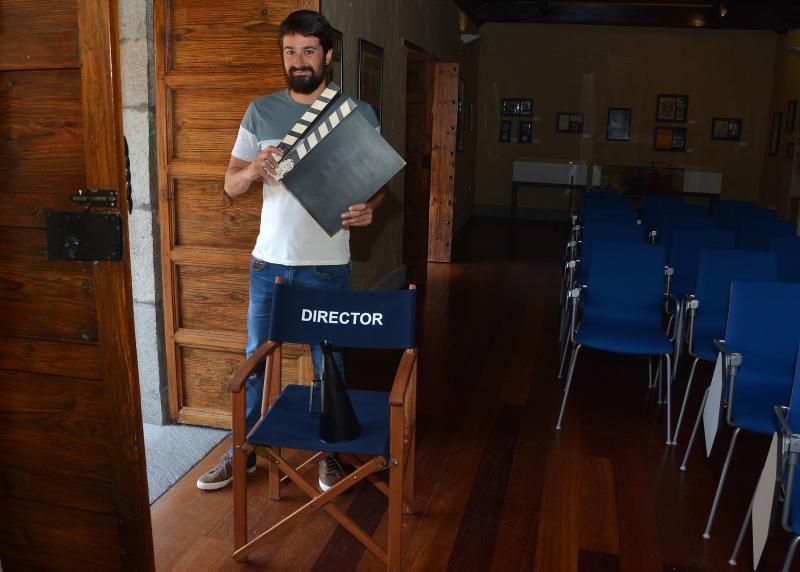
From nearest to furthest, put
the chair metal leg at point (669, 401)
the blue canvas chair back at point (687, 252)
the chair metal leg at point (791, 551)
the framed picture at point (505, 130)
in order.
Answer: the chair metal leg at point (791, 551)
the chair metal leg at point (669, 401)
the blue canvas chair back at point (687, 252)
the framed picture at point (505, 130)

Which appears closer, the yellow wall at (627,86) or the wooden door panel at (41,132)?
the wooden door panel at (41,132)

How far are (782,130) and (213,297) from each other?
32.0 ft

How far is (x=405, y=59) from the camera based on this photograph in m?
6.68

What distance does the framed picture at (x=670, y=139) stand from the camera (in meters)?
12.3

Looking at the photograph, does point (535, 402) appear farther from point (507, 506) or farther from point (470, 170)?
point (470, 170)

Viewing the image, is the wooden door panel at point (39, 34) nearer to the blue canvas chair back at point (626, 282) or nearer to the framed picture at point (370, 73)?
the blue canvas chair back at point (626, 282)

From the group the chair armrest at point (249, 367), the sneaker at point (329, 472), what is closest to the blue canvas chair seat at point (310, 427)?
the chair armrest at point (249, 367)

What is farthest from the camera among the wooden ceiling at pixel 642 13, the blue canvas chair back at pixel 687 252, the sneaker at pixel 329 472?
the wooden ceiling at pixel 642 13

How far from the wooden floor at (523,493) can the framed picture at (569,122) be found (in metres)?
8.16

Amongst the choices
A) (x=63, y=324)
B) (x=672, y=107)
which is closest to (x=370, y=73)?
(x=63, y=324)

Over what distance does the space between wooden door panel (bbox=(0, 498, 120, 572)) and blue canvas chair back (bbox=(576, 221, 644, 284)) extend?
3.75 m

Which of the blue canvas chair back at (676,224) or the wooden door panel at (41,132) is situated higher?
the wooden door panel at (41,132)

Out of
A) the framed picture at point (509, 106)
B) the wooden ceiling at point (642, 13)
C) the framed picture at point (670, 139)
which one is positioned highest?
the wooden ceiling at point (642, 13)

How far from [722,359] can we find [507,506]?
3.68 ft
